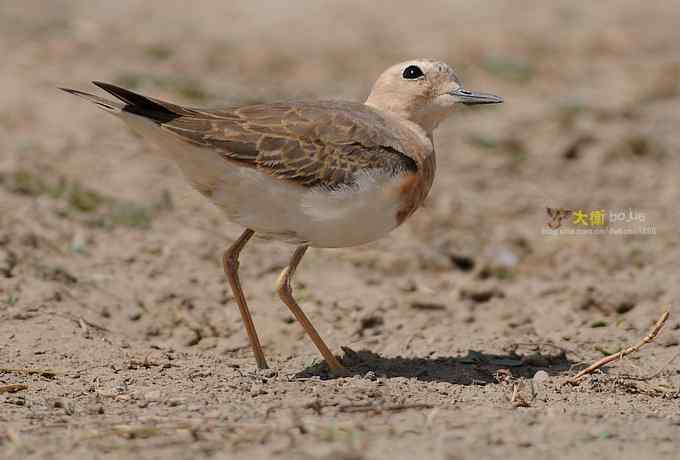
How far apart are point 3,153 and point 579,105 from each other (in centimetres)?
679

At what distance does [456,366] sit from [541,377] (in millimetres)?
593

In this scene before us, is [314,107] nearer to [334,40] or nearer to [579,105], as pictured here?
[579,105]

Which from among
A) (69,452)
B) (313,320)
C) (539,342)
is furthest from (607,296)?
(69,452)

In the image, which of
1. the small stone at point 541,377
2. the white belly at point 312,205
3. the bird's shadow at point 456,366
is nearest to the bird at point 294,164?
the white belly at point 312,205

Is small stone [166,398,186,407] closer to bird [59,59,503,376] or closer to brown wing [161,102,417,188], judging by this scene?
bird [59,59,503,376]

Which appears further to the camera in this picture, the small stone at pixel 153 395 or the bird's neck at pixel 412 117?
the bird's neck at pixel 412 117

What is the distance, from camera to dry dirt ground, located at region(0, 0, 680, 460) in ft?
18.0

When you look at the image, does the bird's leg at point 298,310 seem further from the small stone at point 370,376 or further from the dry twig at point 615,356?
the dry twig at point 615,356

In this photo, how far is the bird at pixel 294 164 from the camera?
21.0ft

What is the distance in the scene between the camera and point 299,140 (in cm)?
655

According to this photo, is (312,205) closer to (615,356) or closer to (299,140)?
(299,140)

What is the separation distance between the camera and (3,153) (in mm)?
10312

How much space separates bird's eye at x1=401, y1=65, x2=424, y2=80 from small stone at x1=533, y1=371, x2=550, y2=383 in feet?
7.32

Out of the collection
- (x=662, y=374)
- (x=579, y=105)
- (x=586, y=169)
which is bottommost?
(x=662, y=374)
